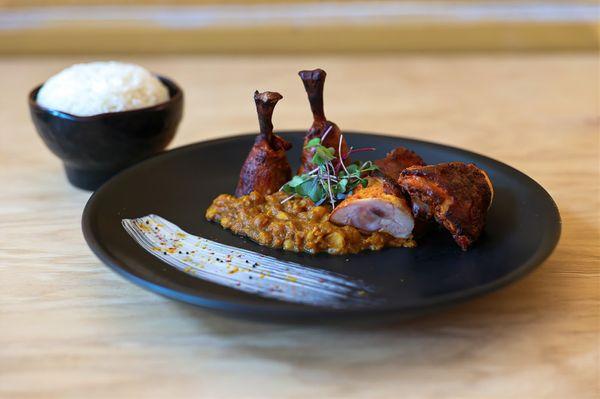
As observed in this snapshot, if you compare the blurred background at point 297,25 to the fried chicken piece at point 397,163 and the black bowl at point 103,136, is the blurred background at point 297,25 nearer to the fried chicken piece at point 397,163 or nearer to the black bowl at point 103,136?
the black bowl at point 103,136

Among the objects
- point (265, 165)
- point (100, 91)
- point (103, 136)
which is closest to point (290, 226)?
point (265, 165)

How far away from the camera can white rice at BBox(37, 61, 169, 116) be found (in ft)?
7.68

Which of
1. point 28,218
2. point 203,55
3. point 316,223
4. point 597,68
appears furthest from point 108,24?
point 316,223

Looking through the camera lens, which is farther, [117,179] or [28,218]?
[28,218]

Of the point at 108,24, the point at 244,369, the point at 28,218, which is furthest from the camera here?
the point at 108,24

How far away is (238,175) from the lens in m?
2.31

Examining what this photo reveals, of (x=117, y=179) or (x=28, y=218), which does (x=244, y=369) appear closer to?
(x=117, y=179)

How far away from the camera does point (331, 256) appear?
1797 millimetres

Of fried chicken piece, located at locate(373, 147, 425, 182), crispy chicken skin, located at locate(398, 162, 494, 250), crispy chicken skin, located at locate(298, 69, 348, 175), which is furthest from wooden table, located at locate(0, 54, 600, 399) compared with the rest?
crispy chicken skin, located at locate(298, 69, 348, 175)

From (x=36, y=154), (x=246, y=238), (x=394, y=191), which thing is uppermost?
(x=394, y=191)

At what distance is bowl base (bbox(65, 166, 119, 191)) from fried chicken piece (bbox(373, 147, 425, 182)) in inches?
36.1

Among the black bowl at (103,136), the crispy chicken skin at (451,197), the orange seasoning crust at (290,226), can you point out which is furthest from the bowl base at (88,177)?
the crispy chicken skin at (451,197)

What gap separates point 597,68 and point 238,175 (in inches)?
101

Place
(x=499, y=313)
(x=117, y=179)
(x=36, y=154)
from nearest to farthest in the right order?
(x=499, y=313)
(x=117, y=179)
(x=36, y=154)
